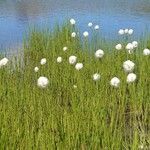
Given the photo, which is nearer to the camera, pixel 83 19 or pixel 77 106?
pixel 77 106

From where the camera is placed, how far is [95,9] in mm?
20125

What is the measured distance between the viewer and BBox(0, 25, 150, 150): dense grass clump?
4.57 meters

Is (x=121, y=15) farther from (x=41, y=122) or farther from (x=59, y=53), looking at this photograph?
(x=41, y=122)

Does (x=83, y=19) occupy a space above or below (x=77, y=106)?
below

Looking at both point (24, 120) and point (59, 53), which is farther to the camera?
point (59, 53)

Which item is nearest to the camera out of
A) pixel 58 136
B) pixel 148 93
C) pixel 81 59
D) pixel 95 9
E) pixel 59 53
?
pixel 58 136

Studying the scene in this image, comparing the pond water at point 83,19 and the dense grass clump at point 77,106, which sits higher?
the dense grass clump at point 77,106

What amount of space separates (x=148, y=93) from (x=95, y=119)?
72.1 inches

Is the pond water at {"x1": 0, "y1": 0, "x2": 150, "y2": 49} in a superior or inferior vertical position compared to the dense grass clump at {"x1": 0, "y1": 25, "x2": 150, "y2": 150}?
inferior

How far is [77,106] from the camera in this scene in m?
5.28

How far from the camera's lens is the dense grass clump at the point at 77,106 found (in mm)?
4566

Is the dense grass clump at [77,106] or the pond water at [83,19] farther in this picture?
the pond water at [83,19]

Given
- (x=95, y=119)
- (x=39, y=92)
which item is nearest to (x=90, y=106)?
(x=95, y=119)

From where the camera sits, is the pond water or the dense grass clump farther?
the pond water
